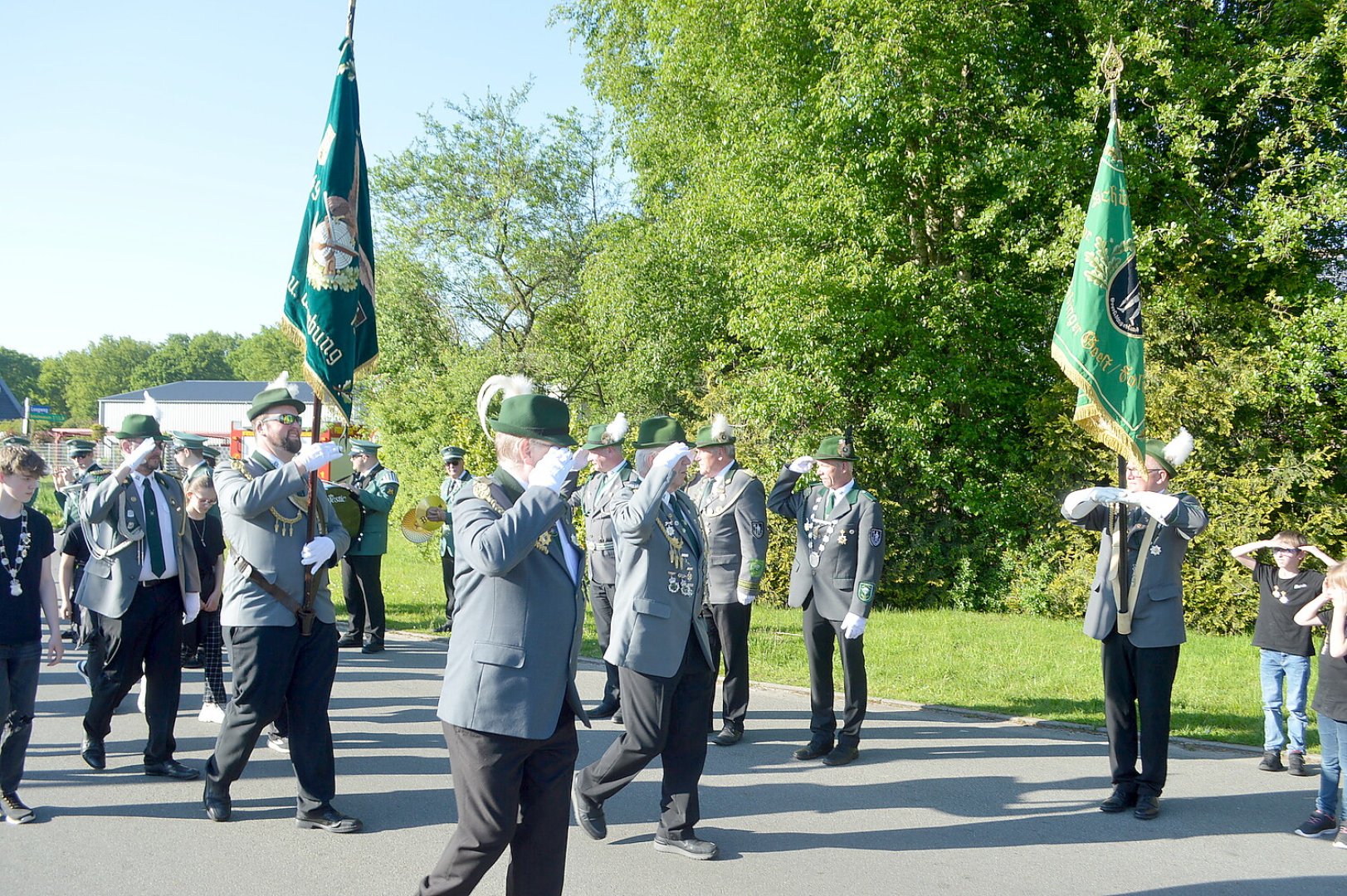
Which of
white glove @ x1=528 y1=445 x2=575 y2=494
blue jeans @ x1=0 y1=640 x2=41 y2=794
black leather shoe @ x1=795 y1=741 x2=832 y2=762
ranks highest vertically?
white glove @ x1=528 y1=445 x2=575 y2=494

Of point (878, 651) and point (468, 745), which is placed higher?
point (468, 745)

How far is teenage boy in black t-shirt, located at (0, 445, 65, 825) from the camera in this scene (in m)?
5.16

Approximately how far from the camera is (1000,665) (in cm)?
1052


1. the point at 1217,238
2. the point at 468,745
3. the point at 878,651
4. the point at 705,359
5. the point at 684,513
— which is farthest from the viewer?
the point at 705,359

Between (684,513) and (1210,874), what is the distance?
312 cm

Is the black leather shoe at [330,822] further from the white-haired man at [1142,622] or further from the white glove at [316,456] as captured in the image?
the white-haired man at [1142,622]

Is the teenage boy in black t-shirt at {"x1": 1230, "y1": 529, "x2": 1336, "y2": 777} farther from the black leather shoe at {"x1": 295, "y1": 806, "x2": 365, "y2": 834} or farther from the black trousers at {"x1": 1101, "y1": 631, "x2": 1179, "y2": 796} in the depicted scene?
the black leather shoe at {"x1": 295, "y1": 806, "x2": 365, "y2": 834}

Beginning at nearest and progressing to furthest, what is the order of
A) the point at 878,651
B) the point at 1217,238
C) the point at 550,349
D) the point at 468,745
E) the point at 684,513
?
the point at 468,745 → the point at 684,513 → the point at 878,651 → the point at 1217,238 → the point at 550,349

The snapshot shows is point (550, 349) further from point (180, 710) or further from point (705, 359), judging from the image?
point (180, 710)

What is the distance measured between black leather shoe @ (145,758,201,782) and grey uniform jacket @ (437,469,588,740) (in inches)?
131

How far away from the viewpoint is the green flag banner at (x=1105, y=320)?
6.07 m

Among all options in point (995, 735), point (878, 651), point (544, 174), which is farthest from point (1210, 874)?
point (544, 174)

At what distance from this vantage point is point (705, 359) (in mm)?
20062

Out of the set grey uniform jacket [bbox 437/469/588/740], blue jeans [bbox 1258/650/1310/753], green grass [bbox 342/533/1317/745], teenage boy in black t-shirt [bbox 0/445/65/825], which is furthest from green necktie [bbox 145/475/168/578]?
blue jeans [bbox 1258/650/1310/753]
